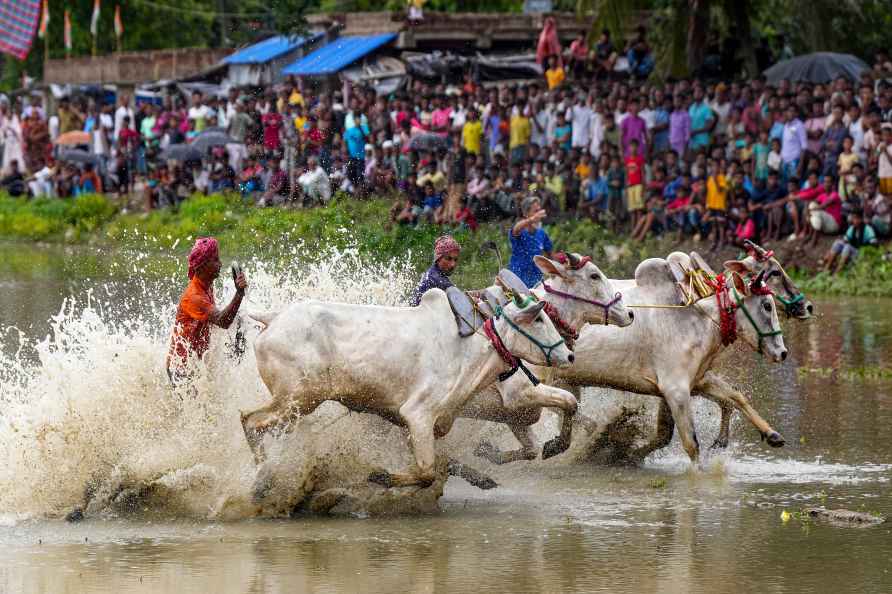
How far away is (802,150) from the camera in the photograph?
Answer: 21.0 m

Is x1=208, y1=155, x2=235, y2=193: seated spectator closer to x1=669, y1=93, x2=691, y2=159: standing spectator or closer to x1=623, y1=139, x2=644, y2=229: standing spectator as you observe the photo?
x1=623, y1=139, x2=644, y2=229: standing spectator

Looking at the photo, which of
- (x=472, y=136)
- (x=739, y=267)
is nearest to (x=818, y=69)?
(x=472, y=136)

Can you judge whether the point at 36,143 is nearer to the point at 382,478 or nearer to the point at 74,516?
the point at 74,516

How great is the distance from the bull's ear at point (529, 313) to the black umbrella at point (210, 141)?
1983 cm

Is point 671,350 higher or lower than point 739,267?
lower

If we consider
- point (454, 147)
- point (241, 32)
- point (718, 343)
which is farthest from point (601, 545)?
point (241, 32)

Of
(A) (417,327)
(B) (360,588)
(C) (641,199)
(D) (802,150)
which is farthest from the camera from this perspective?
(C) (641,199)

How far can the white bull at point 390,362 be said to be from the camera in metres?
9.55

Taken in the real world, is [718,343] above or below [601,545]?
above

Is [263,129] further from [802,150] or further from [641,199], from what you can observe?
[802,150]

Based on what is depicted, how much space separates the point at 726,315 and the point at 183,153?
19.3 m

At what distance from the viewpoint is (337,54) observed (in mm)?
32250

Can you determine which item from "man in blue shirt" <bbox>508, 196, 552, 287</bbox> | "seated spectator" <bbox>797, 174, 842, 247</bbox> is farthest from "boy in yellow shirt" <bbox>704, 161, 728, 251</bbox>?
"man in blue shirt" <bbox>508, 196, 552, 287</bbox>

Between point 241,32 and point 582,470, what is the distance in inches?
1306
